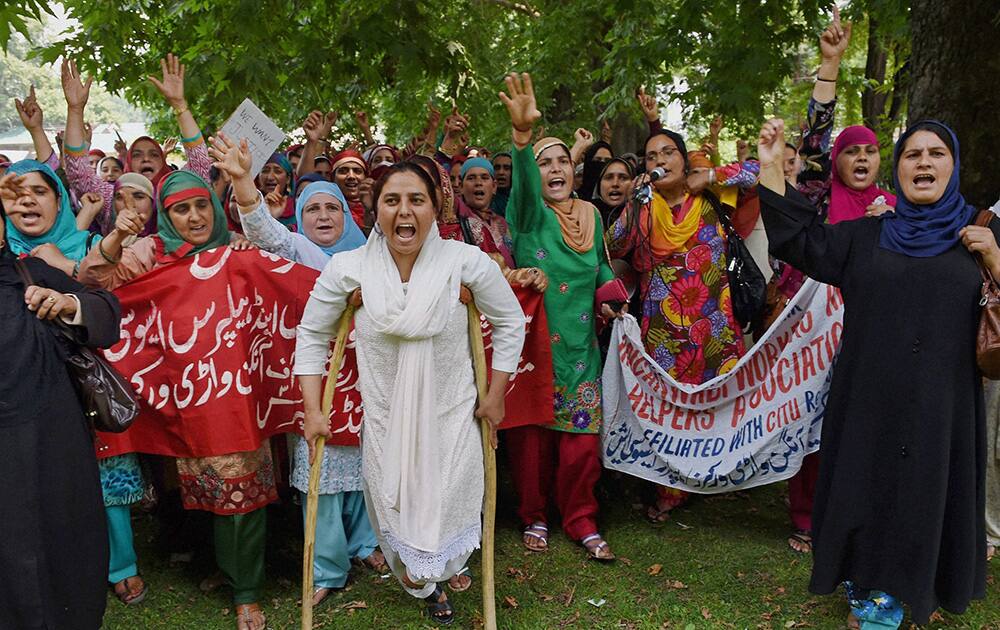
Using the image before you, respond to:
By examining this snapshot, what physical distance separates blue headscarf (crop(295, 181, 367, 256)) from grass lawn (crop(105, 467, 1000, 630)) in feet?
5.89

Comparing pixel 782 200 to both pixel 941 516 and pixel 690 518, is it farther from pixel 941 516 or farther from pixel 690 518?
pixel 690 518

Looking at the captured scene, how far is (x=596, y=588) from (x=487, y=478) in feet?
3.81

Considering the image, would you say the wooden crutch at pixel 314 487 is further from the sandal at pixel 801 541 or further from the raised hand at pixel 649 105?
the raised hand at pixel 649 105

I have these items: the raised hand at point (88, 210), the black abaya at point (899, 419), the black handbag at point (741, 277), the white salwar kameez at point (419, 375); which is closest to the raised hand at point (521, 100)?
the white salwar kameez at point (419, 375)

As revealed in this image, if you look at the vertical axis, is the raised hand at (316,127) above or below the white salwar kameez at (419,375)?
above

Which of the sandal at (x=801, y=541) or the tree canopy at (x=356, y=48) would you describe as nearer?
the sandal at (x=801, y=541)

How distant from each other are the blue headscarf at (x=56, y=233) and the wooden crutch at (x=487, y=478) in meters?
2.05

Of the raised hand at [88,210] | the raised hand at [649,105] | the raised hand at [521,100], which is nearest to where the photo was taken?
the raised hand at [521,100]

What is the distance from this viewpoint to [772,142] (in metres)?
3.98

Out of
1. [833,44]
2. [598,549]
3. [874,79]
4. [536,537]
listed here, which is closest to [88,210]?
[536,537]

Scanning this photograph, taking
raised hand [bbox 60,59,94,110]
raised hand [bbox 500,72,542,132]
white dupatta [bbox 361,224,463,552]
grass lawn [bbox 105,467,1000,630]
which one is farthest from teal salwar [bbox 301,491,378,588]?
raised hand [bbox 60,59,94,110]

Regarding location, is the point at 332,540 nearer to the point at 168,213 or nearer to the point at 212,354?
the point at 212,354

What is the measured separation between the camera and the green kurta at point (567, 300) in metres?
5.05

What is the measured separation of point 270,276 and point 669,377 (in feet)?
7.73
